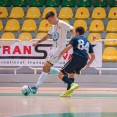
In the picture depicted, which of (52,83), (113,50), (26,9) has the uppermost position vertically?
(26,9)

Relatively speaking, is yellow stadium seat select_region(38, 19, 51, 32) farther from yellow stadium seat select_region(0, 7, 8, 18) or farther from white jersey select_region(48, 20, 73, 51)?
white jersey select_region(48, 20, 73, 51)

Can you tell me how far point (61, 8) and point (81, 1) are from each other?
2.69 ft

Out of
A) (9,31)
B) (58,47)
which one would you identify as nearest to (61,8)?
(9,31)

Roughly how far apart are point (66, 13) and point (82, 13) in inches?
22.8

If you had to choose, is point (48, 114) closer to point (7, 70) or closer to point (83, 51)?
point (83, 51)

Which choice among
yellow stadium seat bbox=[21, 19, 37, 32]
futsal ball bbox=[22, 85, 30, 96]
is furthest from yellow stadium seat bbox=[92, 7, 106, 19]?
futsal ball bbox=[22, 85, 30, 96]

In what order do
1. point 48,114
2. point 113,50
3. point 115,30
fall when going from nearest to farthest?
point 48,114
point 113,50
point 115,30

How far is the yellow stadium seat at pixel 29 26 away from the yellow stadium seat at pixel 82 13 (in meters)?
1.59

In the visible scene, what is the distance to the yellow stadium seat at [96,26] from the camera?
15.5m

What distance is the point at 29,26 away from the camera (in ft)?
52.1

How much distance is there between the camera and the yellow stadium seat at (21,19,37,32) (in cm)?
1584

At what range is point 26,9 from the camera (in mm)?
17281

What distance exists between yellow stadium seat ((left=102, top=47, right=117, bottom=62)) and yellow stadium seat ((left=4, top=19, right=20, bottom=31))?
3843mm

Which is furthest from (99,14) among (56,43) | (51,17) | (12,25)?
(51,17)
